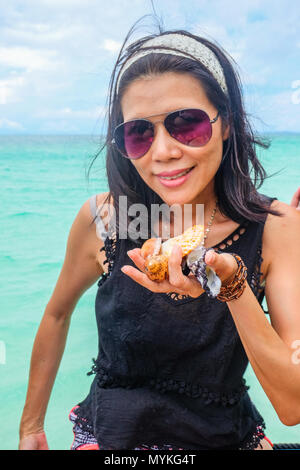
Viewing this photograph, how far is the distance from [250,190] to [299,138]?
3157cm

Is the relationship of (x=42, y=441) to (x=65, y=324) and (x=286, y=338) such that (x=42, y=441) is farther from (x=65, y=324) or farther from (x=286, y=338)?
(x=286, y=338)

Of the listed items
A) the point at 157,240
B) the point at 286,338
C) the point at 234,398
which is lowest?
the point at 234,398

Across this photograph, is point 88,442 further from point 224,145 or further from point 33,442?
point 224,145

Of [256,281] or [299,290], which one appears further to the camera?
[256,281]

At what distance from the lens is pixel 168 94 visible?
1.63 metres

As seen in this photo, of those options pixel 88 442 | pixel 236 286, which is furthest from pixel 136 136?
pixel 88 442

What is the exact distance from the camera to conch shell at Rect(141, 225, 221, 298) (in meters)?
1.23

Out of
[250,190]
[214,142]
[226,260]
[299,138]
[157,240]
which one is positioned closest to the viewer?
Answer: [226,260]

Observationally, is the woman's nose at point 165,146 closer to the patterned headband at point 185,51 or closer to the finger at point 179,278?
the patterned headband at point 185,51

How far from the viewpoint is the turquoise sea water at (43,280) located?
174 inches

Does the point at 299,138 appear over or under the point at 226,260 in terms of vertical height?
over

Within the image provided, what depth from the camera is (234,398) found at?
1745mm

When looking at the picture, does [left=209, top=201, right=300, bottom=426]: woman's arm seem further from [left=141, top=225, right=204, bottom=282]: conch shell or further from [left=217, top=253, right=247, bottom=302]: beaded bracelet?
[left=141, top=225, right=204, bottom=282]: conch shell
